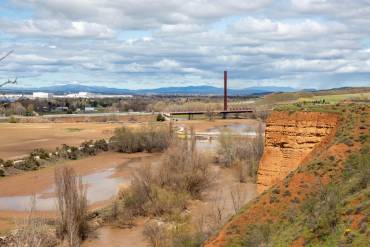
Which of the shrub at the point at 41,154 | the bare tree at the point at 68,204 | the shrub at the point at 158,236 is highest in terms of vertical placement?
the bare tree at the point at 68,204

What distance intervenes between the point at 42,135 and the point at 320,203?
76.6 meters

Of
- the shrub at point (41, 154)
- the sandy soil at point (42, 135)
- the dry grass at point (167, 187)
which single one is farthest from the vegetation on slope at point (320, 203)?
the sandy soil at point (42, 135)

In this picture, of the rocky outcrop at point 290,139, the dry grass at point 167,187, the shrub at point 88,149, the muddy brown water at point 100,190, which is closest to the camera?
the rocky outcrop at point 290,139

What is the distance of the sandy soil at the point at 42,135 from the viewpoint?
72188mm

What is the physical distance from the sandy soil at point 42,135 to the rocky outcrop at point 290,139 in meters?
47.4

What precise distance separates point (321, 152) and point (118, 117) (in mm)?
102914

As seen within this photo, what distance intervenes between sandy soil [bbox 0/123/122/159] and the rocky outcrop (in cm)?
4736

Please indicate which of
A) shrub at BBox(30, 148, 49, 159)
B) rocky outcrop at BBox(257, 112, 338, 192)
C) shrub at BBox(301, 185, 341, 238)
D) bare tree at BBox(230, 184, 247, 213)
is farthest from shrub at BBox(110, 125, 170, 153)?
shrub at BBox(301, 185, 341, 238)

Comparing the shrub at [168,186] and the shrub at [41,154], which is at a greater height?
the shrub at [168,186]

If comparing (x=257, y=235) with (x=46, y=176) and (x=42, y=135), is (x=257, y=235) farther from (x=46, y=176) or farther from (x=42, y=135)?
(x=42, y=135)

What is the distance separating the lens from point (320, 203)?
1557 cm

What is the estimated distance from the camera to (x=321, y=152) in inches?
827

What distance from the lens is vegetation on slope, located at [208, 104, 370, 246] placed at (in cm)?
1316

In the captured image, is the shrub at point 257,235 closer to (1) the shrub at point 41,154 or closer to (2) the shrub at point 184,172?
(2) the shrub at point 184,172
